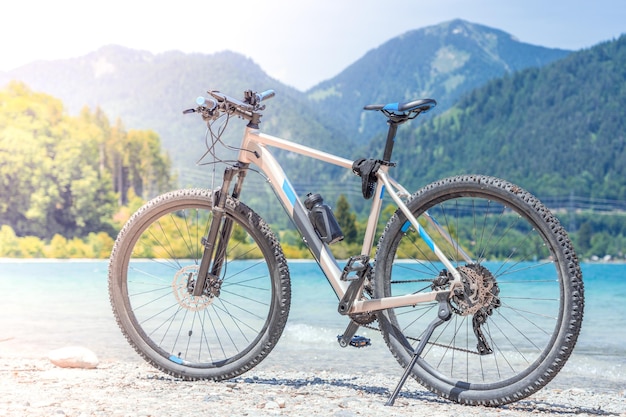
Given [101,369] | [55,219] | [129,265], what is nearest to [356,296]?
[129,265]

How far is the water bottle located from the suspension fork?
57cm

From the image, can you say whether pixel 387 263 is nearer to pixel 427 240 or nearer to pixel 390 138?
pixel 427 240

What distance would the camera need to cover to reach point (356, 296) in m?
4.66

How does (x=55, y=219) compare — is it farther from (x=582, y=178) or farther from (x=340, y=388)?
(x=582, y=178)

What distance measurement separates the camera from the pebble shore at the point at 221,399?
4.12 meters

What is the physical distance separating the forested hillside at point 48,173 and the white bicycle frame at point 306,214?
6682 cm

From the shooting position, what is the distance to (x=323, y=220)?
4723mm

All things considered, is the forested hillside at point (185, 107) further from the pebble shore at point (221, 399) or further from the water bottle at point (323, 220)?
the water bottle at point (323, 220)

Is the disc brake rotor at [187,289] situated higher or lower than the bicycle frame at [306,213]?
lower

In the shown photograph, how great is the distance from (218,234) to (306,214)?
64 cm

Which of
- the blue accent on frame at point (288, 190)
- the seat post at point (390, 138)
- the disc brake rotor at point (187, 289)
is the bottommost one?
the disc brake rotor at point (187, 289)

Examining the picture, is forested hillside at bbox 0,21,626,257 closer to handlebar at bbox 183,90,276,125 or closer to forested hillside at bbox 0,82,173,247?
forested hillside at bbox 0,82,173,247

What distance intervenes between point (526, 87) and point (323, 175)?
72006 millimetres

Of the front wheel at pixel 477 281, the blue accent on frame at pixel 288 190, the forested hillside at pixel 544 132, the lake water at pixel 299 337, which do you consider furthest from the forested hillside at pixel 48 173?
the forested hillside at pixel 544 132
